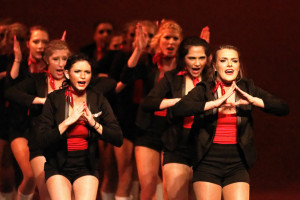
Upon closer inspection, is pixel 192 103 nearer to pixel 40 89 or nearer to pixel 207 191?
pixel 207 191

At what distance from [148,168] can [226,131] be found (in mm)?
1265

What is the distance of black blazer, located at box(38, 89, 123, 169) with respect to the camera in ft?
15.4

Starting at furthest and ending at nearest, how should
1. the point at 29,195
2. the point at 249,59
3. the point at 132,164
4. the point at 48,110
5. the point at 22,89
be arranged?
1. the point at 249,59
2. the point at 132,164
3. the point at 29,195
4. the point at 22,89
5. the point at 48,110

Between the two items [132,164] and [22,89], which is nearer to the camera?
[22,89]

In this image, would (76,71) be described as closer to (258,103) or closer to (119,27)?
(258,103)

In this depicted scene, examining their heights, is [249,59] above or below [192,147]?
above

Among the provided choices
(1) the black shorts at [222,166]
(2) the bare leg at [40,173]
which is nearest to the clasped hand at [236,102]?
(1) the black shorts at [222,166]

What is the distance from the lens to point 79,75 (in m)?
4.84

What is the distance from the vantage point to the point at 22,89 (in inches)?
217

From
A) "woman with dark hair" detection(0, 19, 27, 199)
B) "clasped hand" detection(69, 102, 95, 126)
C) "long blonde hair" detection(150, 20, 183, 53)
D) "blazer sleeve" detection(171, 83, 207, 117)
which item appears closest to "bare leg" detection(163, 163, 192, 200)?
"blazer sleeve" detection(171, 83, 207, 117)

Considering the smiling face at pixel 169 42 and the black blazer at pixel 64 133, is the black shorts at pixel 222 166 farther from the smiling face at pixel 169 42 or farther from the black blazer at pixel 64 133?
the smiling face at pixel 169 42

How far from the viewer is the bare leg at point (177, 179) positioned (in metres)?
5.04

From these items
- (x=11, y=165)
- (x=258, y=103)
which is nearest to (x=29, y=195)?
(x=11, y=165)

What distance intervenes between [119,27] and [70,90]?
314cm
